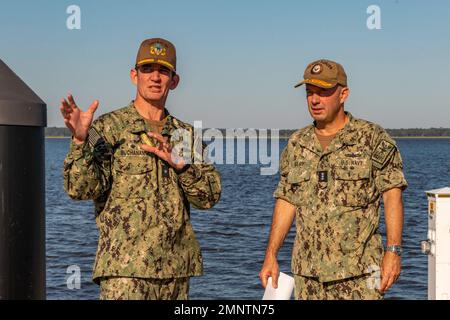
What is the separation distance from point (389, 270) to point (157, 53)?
2.02 m

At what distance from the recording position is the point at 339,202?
203 inches

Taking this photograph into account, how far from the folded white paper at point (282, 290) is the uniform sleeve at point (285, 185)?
0.58 meters

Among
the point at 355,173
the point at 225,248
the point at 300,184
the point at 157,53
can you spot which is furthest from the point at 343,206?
the point at 225,248

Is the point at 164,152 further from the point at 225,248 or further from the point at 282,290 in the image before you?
the point at 225,248

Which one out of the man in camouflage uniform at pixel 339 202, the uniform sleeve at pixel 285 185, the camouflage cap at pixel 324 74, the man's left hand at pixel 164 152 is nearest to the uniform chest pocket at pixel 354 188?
the man in camouflage uniform at pixel 339 202

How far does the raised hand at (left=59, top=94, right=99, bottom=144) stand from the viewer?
4.39m

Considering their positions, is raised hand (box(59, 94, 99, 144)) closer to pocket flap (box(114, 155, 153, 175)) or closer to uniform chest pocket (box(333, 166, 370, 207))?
pocket flap (box(114, 155, 153, 175))

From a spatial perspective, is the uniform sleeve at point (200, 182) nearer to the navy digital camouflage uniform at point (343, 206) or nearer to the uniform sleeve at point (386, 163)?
the navy digital camouflage uniform at point (343, 206)

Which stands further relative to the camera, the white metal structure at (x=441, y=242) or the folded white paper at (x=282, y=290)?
the white metal structure at (x=441, y=242)

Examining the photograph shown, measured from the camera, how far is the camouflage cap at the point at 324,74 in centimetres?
512

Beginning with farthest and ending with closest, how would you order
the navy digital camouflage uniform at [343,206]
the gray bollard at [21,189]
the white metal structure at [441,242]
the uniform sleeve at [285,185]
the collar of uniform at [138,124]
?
the white metal structure at [441,242], the uniform sleeve at [285,185], the navy digital camouflage uniform at [343,206], the collar of uniform at [138,124], the gray bollard at [21,189]

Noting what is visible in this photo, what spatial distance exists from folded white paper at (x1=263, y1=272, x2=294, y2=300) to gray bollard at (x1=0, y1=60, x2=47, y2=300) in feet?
4.95

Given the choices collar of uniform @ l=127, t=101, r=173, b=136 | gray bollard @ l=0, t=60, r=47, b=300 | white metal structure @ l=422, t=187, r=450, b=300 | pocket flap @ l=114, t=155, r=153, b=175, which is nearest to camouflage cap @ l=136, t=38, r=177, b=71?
collar of uniform @ l=127, t=101, r=173, b=136

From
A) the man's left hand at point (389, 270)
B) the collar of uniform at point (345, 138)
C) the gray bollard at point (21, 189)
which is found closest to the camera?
the gray bollard at point (21, 189)
